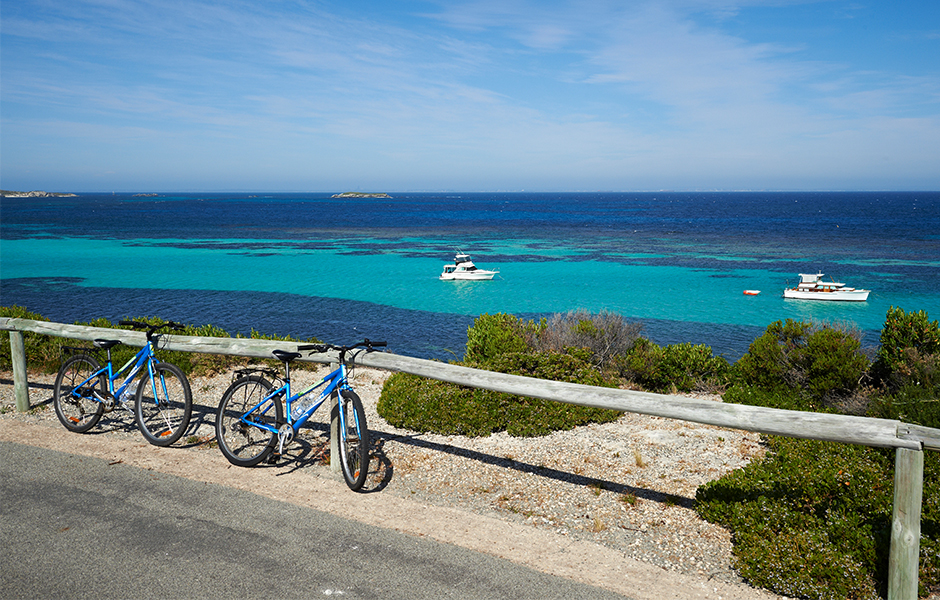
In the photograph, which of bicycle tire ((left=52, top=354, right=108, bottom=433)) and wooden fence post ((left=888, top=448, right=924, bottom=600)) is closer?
wooden fence post ((left=888, top=448, right=924, bottom=600))

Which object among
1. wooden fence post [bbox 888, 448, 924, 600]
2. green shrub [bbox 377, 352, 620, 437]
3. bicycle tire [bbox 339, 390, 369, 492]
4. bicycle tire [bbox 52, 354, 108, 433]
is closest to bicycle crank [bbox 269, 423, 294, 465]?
bicycle tire [bbox 339, 390, 369, 492]

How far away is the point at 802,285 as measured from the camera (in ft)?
109

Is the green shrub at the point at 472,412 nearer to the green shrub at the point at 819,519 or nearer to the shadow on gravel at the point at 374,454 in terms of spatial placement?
the shadow on gravel at the point at 374,454

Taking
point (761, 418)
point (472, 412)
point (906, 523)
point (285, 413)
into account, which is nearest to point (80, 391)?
point (285, 413)

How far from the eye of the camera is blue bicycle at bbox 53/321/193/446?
21.3 ft

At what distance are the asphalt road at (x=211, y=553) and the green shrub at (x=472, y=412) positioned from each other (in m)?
2.57

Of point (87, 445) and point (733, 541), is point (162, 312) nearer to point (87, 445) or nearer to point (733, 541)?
point (87, 445)

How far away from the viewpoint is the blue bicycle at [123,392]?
650 cm

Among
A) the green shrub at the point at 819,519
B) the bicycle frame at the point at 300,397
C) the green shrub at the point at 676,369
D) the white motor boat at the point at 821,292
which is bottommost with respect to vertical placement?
the white motor boat at the point at 821,292

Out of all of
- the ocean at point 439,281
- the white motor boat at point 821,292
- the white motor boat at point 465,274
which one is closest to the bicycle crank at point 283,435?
the ocean at point 439,281

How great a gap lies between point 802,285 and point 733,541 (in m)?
32.9

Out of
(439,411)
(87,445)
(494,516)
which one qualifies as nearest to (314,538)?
(494,516)

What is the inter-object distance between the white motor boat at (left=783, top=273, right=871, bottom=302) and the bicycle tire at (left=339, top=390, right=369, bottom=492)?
107 ft

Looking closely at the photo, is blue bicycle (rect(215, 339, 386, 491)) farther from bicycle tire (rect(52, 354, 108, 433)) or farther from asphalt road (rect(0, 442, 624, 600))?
bicycle tire (rect(52, 354, 108, 433))
